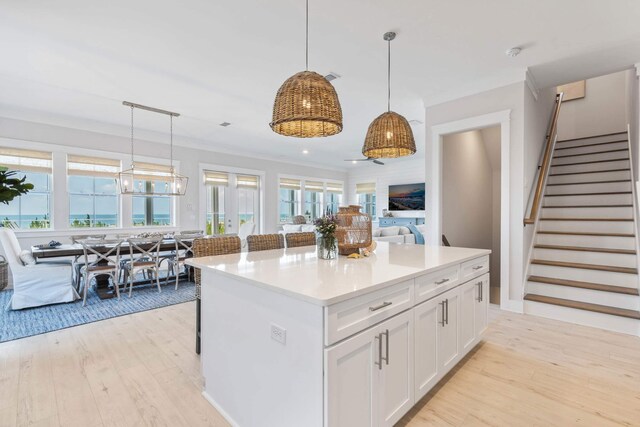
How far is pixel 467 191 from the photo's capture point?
5176 millimetres

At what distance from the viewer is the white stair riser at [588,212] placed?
4082 mm

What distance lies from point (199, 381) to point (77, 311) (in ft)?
8.64

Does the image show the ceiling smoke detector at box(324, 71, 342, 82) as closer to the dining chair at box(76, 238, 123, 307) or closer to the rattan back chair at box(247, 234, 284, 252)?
the rattan back chair at box(247, 234, 284, 252)

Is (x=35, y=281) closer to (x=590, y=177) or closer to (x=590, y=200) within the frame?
(x=590, y=200)

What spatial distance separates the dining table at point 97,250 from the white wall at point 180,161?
4.44ft

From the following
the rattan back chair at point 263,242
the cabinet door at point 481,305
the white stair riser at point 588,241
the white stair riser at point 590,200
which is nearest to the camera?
the cabinet door at point 481,305

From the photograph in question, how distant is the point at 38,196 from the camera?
17.1 ft

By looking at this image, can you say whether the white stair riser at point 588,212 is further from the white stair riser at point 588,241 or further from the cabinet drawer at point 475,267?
the cabinet drawer at point 475,267

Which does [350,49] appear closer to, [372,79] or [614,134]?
[372,79]

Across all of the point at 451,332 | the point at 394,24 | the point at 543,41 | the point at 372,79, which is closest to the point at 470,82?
the point at 543,41

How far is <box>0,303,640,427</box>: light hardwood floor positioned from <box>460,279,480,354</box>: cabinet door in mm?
199

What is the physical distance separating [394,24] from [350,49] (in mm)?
528

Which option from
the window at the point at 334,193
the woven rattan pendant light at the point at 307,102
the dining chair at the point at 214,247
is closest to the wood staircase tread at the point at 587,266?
the woven rattan pendant light at the point at 307,102

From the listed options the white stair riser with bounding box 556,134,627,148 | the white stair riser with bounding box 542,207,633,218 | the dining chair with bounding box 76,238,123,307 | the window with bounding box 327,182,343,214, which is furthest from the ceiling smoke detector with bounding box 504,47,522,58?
the window with bounding box 327,182,343,214
